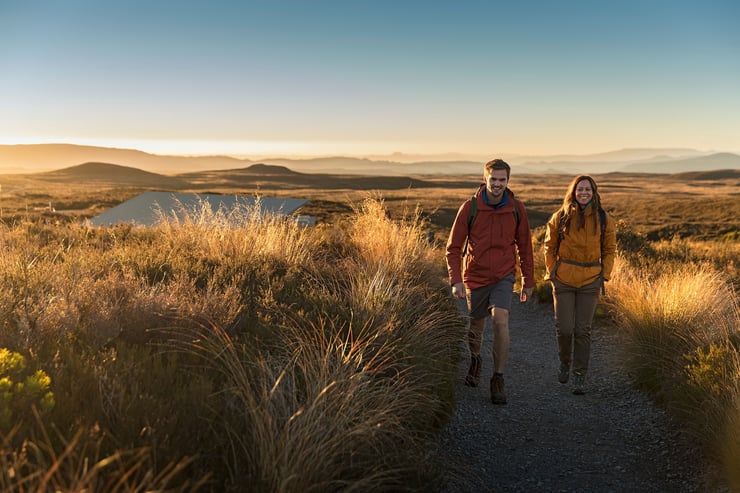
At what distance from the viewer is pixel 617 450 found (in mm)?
4438

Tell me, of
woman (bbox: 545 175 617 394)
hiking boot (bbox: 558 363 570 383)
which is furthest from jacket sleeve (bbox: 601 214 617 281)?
hiking boot (bbox: 558 363 570 383)

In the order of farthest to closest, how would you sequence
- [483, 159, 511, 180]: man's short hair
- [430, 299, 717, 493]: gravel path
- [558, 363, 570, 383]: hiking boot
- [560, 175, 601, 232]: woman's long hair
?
[558, 363, 570, 383]: hiking boot → [560, 175, 601, 232]: woman's long hair → [483, 159, 511, 180]: man's short hair → [430, 299, 717, 493]: gravel path

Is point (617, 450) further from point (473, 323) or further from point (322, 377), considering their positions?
point (322, 377)

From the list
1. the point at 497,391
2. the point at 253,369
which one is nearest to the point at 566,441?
the point at 497,391

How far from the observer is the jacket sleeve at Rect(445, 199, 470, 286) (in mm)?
5227

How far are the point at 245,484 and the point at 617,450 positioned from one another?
124 inches

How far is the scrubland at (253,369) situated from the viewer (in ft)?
8.16

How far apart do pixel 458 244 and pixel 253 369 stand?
2.38 metres

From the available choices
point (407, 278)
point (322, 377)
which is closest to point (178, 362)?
point (322, 377)

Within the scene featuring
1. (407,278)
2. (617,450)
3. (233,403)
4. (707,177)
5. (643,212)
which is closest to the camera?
(233,403)

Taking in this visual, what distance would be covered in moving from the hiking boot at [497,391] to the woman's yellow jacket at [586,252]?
3.84 ft

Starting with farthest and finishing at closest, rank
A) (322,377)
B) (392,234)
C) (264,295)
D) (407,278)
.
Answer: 1. (392,234)
2. (407,278)
3. (264,295)
4. (322,377)

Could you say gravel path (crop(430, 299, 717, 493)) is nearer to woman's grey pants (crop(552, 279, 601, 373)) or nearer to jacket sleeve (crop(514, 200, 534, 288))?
woman's grey pants (crop(552, 279, 601, 373))

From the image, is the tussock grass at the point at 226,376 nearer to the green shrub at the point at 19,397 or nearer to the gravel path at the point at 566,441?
the green shrub at the point at 19,397
